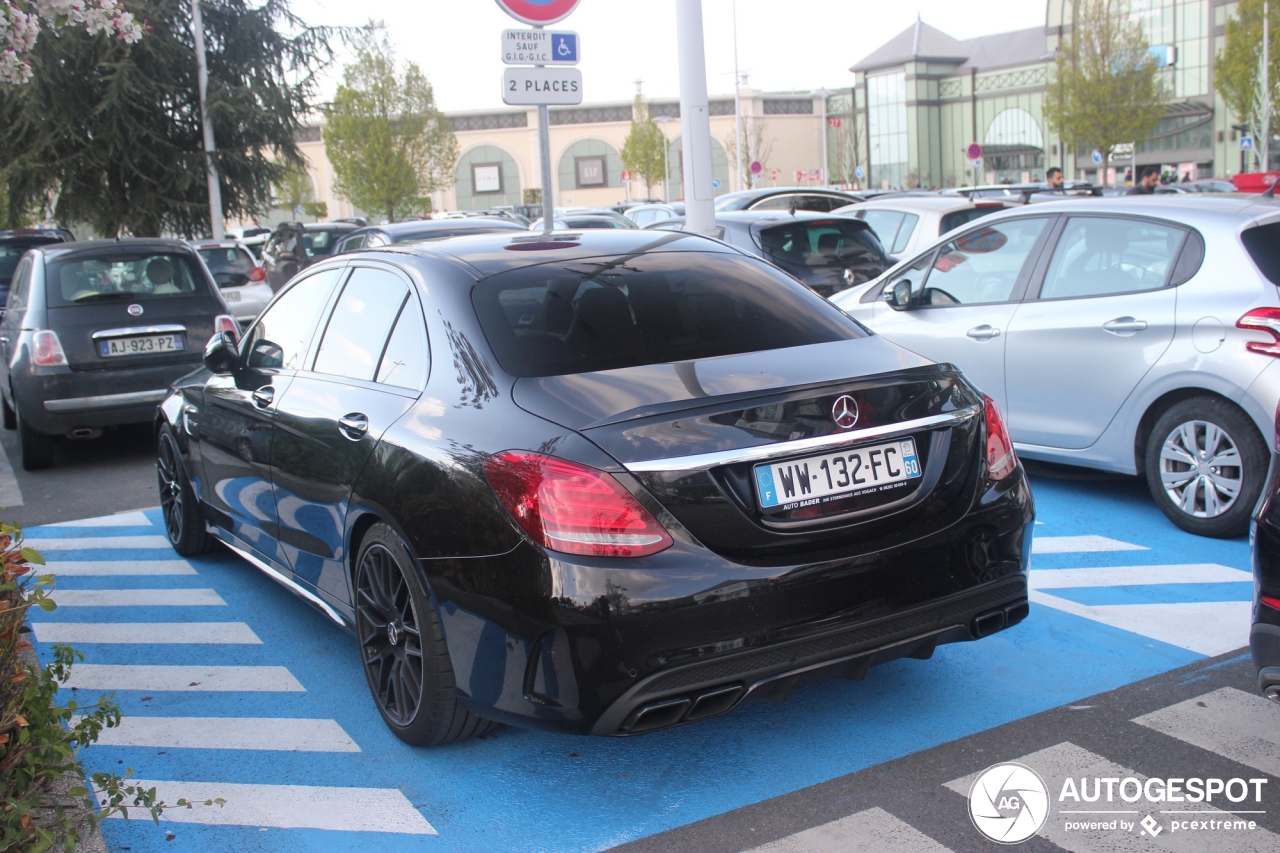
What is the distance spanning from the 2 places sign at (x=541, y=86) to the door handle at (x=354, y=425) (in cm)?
322

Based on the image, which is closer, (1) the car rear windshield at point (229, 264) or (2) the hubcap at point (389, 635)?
(2) the hubcap at point (389, 635)

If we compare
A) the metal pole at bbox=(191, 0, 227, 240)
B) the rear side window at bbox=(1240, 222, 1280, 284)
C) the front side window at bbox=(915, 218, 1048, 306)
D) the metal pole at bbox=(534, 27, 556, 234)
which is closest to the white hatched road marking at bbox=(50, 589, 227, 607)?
the metal pole at bbox=(534, 27, 556, 234)

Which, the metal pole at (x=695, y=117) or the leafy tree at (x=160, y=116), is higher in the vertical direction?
the leafy tree at (x=160, y=116)

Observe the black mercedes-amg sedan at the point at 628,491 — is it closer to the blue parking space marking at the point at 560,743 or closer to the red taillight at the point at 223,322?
the blue parking space marking at the point at 560,743

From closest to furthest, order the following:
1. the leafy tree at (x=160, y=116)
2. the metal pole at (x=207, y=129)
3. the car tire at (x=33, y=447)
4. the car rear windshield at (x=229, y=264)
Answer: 1. the car tire at (x=33, y=447)
2. the car rear windshield at (x=229, y=264)
3. the leafy tree at (x=160, y=116)
4. the metal pole at (x=207, y=129)

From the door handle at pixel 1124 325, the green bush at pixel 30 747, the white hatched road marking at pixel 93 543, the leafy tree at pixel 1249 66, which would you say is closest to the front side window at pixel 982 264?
the door handle at pixel 1124 325

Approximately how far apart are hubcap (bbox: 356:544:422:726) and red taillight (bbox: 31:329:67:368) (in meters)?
5.91

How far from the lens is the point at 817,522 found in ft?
10.2

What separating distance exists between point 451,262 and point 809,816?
205cm

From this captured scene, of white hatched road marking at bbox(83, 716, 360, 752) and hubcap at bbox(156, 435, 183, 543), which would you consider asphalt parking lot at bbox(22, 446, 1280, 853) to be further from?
hubcap at bbox(156, 435, 183, 543)

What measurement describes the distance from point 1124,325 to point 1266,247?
719 millimetres

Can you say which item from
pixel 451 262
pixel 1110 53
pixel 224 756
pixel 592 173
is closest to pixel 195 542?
pixel 224 756

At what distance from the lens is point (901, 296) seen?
676cm

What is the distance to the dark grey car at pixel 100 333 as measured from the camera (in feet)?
28.5
